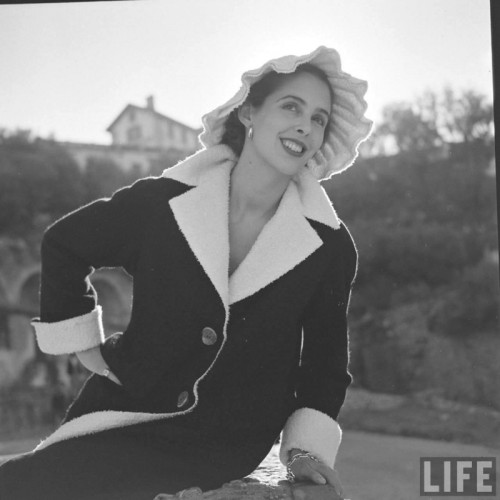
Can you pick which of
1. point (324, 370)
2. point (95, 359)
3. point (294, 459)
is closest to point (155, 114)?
point (95, 359)

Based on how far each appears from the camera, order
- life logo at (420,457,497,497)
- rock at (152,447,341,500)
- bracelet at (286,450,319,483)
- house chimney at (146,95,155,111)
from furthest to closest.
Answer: house chimney at (146,95,155,111) → life logo at (420,457,497,497) → bracelet at (286,450,319,483) → rock at (152,447,341,500)

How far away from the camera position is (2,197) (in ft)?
5.65

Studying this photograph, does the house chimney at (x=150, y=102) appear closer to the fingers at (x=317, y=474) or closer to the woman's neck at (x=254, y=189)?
the woman's neck at (x=254, y=189)

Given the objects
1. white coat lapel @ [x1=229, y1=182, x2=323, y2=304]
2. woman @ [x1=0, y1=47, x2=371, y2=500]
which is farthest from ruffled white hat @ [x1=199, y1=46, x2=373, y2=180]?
white coat lapel @ [x1=229, y1=182, x2=323, y2=304]

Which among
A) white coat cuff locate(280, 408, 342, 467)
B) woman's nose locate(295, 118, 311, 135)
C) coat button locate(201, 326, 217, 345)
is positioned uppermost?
woman's nose locate(295, 118, 311, 135)

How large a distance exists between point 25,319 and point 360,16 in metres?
1.04

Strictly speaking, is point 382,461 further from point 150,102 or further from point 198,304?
point 150,102

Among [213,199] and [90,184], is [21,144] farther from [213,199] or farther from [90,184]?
[213,199]

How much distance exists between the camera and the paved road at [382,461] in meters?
1.64

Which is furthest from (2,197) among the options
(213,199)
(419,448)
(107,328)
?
(419,448)

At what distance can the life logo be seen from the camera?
1564mm

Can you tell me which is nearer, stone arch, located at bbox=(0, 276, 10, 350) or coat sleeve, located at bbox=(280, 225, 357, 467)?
coat sleeve, located at bbox=(280, 225, 357, 467)

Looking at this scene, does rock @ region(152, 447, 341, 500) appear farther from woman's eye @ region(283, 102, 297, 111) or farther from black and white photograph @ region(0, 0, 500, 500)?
woman's eye @ region(283, 102, 297, 111)

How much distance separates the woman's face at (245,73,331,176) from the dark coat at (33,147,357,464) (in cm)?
8
